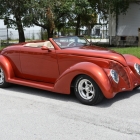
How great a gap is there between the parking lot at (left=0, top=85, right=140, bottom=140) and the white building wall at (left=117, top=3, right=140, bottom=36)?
15.3 metres

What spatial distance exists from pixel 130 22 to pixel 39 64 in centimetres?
1591

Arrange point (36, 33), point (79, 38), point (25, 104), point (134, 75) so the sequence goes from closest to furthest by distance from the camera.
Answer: point (25, 104)
point (134, 75)
point (79, 38)
point (36, 33)

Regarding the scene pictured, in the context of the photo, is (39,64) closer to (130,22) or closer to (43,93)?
(43,93)

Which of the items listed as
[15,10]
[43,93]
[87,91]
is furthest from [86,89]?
[15,10]

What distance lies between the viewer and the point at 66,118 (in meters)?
4.90

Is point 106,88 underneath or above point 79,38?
underneath

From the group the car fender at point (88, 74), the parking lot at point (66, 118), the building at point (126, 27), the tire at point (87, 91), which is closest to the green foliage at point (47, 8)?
the building at point (126, 27)

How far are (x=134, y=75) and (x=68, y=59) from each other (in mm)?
1537

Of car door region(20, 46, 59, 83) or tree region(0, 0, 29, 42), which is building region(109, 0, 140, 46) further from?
car door region(20, 46, 59, 83)

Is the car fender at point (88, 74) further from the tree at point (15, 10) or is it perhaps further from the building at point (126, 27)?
the building at point (126, 27)

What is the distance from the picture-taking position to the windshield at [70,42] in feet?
21.4

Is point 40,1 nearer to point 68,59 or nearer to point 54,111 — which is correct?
point 68,59

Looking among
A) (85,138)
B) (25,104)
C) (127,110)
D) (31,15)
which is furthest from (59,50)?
(31,15)

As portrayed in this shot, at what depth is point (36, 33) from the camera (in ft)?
112
